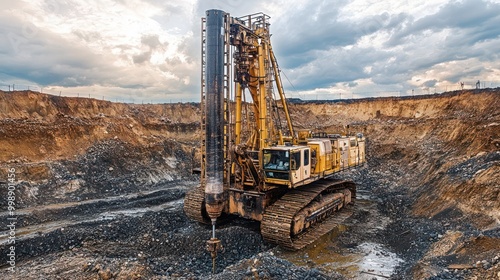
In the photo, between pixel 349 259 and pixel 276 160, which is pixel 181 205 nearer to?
pixel 276 160

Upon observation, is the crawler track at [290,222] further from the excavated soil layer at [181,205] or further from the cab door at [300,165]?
the cab door at [300,165]

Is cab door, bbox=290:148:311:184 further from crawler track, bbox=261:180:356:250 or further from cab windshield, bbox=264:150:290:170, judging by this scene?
crawler track, bbox=261:180:356:250

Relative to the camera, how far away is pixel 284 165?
9078mm

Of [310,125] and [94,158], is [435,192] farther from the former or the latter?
[310,125]

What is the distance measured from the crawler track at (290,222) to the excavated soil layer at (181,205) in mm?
316

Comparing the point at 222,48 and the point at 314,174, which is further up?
the point at 222,48

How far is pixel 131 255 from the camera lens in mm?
8281

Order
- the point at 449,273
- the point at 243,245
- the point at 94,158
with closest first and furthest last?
the point at 449,273 < the point at 243,245 < the point at 94,158

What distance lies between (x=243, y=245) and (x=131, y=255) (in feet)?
9.53

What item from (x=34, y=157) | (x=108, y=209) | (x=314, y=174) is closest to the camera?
(x=314, y=174)

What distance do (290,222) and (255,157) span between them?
7.84 feet

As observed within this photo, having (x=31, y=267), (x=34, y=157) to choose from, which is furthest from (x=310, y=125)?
(x=31, y=267)

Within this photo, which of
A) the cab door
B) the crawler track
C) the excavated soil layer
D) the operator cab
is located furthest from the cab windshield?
the excavated soil layer

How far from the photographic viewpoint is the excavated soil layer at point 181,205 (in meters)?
7.40
